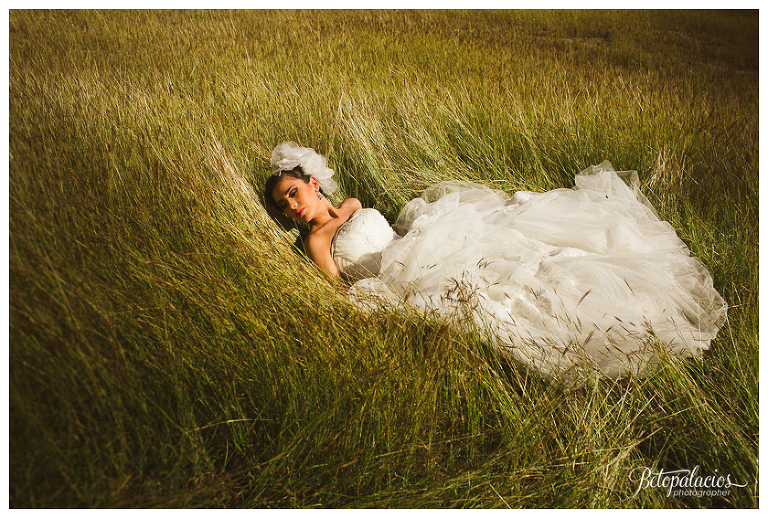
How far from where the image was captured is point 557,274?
1.92 metres

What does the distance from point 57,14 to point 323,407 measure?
12.1 ft

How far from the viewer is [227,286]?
1630 mm

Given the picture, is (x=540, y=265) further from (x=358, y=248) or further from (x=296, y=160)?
(x=296, y=160)

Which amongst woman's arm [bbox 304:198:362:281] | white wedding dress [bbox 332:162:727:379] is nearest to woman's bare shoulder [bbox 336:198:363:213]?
woman's arm [bbox 304:198:362:281]

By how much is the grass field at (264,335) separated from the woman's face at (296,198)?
196 mm

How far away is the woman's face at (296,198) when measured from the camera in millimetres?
2520

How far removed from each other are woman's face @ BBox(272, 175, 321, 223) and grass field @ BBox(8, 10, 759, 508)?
20 centimetres

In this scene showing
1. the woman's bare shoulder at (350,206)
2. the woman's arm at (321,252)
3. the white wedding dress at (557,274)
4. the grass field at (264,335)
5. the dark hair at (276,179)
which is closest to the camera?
the grass field at (264,335)

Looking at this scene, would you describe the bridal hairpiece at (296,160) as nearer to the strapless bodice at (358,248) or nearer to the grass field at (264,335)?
the grass field at (264,335)

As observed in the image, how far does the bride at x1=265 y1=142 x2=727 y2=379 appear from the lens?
1754 millimetres

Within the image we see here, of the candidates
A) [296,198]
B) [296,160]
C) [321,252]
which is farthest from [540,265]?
[296,160]

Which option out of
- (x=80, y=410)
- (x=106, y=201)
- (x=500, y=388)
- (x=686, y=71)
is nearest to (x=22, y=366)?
(x=80, y=410)

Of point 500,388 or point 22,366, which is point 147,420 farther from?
point 500,388

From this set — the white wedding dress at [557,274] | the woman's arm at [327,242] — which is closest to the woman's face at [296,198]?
the woman's arm at [327,242]
